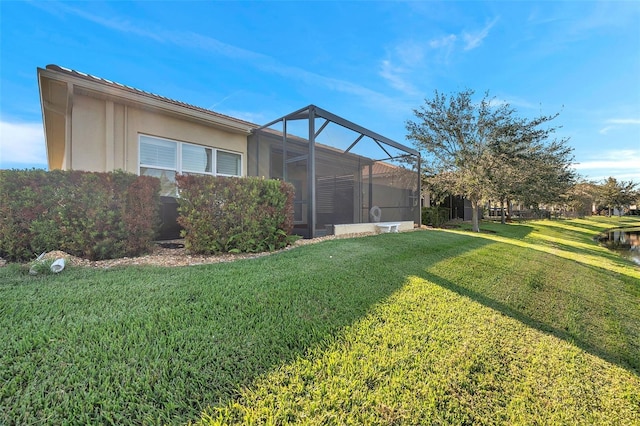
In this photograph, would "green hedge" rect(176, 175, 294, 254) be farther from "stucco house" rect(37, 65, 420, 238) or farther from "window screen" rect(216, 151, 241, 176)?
"window screen" rect(216, 151, 241, 176)

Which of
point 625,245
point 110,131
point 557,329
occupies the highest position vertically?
point 110,131

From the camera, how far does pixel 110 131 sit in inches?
256

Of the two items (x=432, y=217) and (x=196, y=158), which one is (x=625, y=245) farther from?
(x=196, y=158)

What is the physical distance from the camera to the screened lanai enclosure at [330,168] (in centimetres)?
750

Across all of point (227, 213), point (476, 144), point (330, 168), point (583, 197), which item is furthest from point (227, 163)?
point (583, 197)

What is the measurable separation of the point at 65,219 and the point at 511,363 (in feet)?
19.6

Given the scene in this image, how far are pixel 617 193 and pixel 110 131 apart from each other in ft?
183

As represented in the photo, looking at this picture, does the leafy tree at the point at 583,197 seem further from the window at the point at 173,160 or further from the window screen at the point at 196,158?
the window screen at the point at 196,158

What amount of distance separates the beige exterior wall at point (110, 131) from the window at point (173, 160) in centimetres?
20

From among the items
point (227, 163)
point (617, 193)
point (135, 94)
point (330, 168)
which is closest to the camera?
point (135, 94)

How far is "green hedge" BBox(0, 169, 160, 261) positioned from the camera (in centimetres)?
412

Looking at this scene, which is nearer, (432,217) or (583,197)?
(432,217)

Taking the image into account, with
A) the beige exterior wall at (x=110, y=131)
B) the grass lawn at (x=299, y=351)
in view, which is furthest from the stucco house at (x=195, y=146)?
the grass lawn at (x=299, y=351)

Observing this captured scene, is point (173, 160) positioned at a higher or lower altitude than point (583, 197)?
lower
